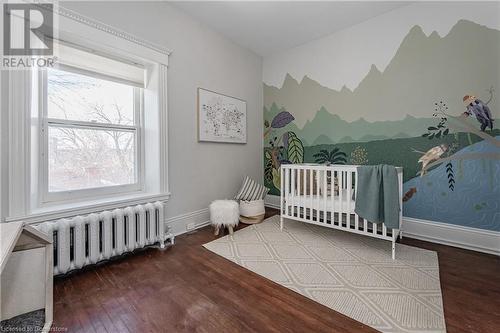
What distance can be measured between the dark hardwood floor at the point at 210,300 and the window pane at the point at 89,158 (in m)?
0.75

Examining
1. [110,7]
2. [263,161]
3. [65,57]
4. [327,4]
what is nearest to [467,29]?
[327,4]

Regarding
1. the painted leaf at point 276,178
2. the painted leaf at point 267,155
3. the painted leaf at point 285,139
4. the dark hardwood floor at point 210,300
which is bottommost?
the dark hardwood floor at point 210,300

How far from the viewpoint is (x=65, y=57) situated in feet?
5.74

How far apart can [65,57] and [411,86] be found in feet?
11.1

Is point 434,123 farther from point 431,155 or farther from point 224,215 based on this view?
point 224,215

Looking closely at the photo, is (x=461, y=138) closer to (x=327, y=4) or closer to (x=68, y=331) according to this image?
(x=327, y=4)

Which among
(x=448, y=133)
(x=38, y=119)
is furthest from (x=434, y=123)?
(x=38, y=119)

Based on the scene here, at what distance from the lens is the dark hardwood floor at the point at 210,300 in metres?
1.15

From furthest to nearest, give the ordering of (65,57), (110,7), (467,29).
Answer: (467,29), (110,7), (65,57)

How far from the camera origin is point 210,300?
135 cm

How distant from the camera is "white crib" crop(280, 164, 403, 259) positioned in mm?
2039

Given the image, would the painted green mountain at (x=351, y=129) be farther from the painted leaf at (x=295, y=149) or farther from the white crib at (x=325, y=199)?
the white crib at (x=325, y=199)

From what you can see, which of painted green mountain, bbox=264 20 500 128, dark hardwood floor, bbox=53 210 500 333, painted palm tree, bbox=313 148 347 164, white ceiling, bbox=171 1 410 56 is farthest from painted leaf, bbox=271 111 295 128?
dark hardwood floor, bbox=53 210 500 333

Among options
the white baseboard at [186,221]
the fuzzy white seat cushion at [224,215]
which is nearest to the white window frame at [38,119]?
the white baseboard at [186,221]
